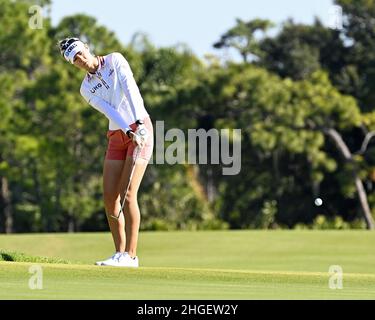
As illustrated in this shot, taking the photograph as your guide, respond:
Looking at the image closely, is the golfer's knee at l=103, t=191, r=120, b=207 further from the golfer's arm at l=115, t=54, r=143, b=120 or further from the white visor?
the white visor

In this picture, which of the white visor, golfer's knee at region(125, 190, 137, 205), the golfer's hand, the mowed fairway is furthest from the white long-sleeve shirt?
the mowed fairway

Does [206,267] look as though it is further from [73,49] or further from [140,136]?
[73,49]

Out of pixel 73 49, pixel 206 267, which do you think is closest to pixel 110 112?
pixel 73 49

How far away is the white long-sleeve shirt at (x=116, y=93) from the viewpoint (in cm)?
978

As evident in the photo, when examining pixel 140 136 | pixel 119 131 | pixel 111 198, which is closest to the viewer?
pixel 140 136

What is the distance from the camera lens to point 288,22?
50.7 m

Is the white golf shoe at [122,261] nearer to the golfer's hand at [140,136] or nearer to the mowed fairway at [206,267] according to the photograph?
the mowed fairway at [206,267]

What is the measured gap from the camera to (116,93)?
987cm

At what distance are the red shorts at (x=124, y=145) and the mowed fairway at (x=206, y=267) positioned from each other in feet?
3.30

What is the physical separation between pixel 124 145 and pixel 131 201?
491 millimetres

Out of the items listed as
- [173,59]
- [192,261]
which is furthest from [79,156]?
[192,261]

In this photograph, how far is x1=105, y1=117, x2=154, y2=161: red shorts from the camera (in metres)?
9.84

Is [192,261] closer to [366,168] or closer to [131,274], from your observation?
[131,274]

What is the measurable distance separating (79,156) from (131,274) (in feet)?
125
